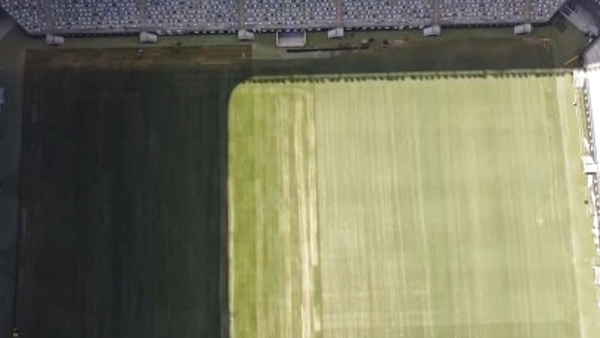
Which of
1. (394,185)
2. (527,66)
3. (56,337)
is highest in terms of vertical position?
(527,66)

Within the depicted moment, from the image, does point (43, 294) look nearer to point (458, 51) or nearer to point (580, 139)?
point (458, 51)

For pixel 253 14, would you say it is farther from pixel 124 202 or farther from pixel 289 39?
pixel 124 202

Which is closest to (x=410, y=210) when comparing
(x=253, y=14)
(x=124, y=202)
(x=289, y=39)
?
(x=289, y=39)

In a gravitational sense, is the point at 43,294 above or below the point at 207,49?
below

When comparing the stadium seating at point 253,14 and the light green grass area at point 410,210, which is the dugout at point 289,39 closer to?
the stadium seating at point 253,14

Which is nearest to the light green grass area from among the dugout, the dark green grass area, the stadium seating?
the dark green grass area

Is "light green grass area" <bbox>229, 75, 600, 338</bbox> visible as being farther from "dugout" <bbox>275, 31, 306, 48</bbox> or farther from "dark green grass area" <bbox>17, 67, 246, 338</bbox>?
"dugout" <bbox>275, 31, 306, 48</bbox>

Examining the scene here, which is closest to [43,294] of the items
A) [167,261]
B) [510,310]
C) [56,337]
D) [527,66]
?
[56,337]
